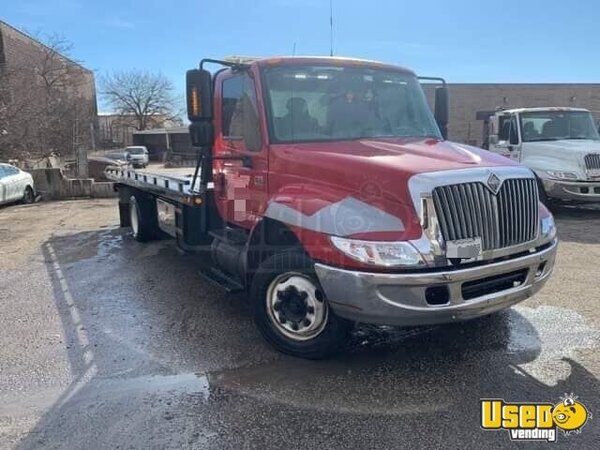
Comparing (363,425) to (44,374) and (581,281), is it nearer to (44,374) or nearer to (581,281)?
(44,374)

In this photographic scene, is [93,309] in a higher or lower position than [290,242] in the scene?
lower

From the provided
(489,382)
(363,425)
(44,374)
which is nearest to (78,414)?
(44,374)

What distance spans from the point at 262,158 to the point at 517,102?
1375 inches

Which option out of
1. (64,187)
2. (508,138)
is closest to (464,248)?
(508,138)

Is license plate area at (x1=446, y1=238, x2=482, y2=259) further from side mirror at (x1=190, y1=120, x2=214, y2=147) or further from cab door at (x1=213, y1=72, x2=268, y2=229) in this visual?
side mirror at (x1=190, y1=120, x2=214, y2=147)

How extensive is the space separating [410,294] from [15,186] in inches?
612

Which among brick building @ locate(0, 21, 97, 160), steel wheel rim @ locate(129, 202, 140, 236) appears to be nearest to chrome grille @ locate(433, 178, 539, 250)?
steel wheel rim @ locate(129, 202, 140, 236)

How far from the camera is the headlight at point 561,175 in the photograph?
10.3 m

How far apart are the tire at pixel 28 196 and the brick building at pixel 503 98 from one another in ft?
85.8

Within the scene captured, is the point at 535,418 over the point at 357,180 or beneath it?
beneath

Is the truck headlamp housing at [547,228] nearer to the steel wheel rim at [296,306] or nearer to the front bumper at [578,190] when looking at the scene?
the steel wheel rim at [296,306]

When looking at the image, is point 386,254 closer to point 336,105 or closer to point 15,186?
point 336,105

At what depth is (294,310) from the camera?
4.01 meters

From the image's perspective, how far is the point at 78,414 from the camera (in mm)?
3287
